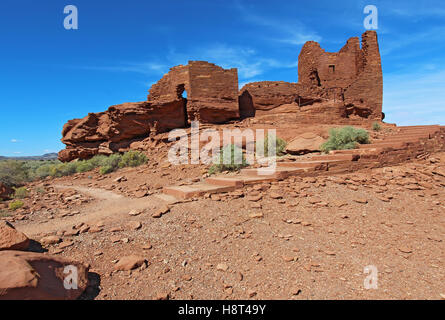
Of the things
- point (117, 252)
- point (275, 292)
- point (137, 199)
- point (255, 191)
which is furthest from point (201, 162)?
point (275, 292)

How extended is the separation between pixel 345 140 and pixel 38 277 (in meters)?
8.39

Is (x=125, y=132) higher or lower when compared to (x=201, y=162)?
higher

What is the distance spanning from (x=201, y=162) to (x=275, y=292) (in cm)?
765

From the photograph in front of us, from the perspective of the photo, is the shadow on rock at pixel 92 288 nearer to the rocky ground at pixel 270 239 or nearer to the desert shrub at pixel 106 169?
the rocky ground at pixel 270 239

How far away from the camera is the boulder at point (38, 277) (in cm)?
210

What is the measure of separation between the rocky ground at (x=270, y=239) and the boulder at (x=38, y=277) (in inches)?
9.7

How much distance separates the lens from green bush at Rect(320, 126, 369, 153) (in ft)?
25.3

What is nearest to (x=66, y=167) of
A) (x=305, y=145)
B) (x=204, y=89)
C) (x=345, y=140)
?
(x=204, y=89)

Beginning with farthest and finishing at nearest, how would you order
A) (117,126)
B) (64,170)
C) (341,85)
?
1. (341,85)
2. (117,126)
3. (64,170)

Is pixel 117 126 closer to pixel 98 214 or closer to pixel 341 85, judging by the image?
pixel 98 214

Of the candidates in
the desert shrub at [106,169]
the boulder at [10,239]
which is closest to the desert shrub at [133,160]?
the desert shrub at [106,169]

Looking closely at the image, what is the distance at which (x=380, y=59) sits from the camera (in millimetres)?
15109

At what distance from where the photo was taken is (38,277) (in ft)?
7.61

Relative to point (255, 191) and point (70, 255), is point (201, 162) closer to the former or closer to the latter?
point (255, 191)
